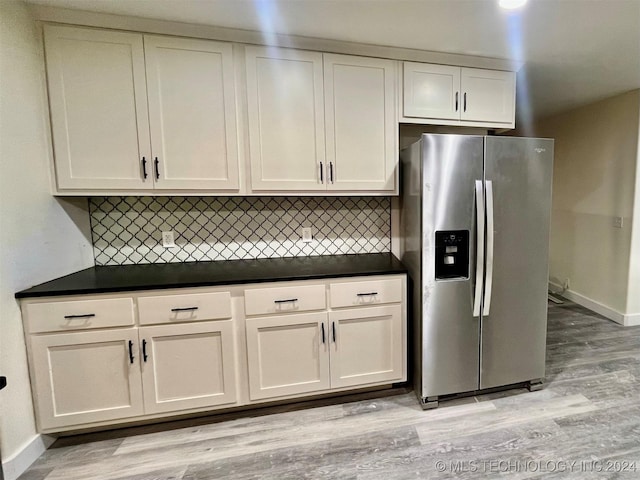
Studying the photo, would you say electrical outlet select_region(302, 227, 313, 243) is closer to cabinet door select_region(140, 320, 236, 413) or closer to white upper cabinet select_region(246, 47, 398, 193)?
white upper cabinet select_region(246, 47, 398, 193)

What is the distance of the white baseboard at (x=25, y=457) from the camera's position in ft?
4.69

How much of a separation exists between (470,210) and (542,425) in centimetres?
135

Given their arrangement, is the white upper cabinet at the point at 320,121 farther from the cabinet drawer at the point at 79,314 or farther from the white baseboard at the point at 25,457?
the white baseboard at the point at 25,457

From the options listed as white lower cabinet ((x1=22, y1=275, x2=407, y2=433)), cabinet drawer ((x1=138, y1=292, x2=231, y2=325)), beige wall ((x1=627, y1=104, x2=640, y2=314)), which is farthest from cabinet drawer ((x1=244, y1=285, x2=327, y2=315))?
beige wall ((x1=627, y1=104, x2=640, y2=314))

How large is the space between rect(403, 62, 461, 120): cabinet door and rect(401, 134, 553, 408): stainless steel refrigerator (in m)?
0.38

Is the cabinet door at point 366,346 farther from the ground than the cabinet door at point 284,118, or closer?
closer

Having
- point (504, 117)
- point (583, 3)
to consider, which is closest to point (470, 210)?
point (504, 117)

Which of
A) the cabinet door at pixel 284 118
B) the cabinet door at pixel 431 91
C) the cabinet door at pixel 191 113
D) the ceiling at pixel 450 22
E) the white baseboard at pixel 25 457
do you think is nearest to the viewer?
the white baseboard at pixel 25 457

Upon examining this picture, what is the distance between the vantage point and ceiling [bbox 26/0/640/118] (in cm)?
154

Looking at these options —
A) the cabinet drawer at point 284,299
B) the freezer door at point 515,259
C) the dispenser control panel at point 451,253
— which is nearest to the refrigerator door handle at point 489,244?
the freezer door at point 515,259

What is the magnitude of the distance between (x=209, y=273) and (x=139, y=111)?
3.45 ft

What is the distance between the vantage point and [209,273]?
188 cm

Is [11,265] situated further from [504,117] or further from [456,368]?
[504,117]

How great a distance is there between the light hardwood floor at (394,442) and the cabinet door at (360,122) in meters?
1.53
